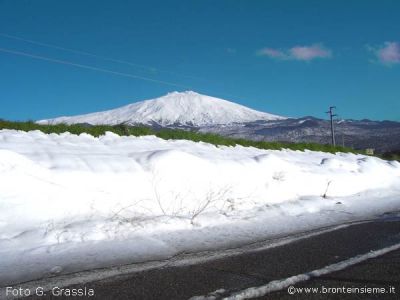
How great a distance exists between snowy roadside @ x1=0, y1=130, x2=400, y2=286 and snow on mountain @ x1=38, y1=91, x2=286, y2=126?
11994 centimetres

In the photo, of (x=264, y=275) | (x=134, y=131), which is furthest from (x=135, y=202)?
(x=134, y=131)

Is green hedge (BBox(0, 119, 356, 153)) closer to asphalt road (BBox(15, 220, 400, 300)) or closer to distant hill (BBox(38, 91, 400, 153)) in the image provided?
asphalt road (BBox(15, 220, 400, 300))

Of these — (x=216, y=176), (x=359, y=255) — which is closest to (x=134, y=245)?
(x=359, y=255)

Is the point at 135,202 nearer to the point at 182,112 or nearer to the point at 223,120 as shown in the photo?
the point at 223,120

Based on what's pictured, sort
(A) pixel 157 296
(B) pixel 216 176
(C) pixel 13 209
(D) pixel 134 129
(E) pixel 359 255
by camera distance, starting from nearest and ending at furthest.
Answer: (A) pixel 157 296 → (E) pixel 359 255 → (C) pixel 13 209 → (B) pixel 216 176 → (D) pixel 134 129

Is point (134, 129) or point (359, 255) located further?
point (134, 129)

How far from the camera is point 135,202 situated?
23.9ft

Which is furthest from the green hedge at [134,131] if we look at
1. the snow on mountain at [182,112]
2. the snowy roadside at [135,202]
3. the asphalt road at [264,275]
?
the snow on mountain at [182,112]

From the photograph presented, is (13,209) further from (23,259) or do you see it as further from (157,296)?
(157,296)

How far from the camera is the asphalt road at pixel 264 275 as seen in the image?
4.09m

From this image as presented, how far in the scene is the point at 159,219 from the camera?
267 inches

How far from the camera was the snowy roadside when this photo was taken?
5.51 meters

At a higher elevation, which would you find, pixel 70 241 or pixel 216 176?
pixel 216 176

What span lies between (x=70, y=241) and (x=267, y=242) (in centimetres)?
259
